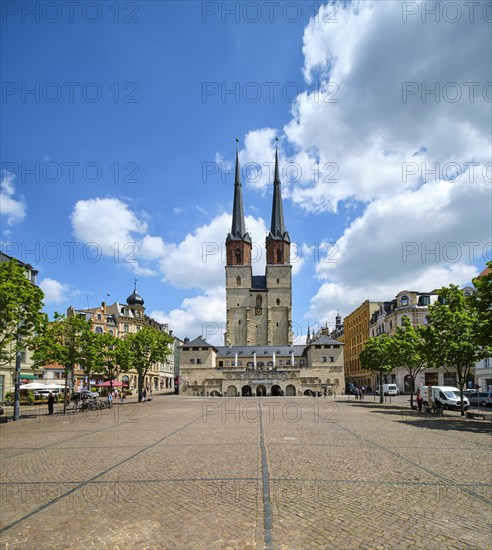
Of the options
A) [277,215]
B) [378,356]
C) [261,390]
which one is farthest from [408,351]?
[277,215]

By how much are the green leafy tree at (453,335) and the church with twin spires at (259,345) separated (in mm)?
50553

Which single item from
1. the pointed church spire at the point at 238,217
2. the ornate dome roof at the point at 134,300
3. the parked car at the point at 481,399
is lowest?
the parked car at the point at 481,399

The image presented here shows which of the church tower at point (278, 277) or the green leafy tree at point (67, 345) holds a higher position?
the church tower at point (278, 277)

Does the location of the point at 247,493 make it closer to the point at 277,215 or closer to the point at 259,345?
the point at 259,345

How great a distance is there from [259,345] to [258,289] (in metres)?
13.6

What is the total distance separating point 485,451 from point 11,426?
75.7 ft

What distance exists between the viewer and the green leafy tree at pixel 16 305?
81.7 feet

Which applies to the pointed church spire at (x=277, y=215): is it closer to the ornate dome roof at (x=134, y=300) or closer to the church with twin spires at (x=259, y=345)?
the church with twin spires at (x=259, y=345)

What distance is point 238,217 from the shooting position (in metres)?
113

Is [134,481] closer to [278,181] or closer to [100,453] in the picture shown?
[100,453]

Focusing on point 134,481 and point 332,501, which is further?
point 134,481

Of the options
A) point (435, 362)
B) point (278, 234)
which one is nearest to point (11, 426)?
point (435, 362)

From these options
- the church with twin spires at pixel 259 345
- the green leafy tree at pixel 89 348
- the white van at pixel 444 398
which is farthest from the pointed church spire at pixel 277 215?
the green leafy tree at pixel 89 348

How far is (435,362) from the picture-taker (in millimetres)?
32094
